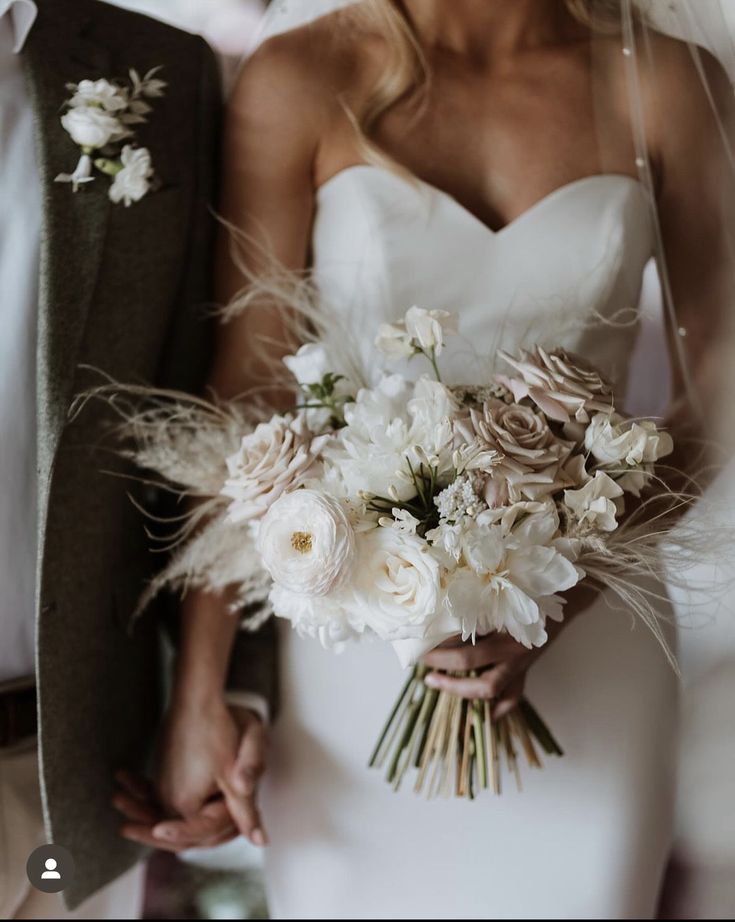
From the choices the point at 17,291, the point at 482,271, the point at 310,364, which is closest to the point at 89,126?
the point at 17,291

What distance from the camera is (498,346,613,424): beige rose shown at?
2.40 ft

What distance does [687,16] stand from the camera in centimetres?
86

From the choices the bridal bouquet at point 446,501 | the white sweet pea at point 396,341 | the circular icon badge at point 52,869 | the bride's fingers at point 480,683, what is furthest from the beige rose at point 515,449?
the circular icon badge at point 52,869

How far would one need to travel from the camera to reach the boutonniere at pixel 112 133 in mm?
856

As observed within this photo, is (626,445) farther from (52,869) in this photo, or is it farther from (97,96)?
(52,869)

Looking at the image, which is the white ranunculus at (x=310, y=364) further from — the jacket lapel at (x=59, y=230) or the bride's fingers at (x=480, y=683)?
the bride's fingers at (x=480, y=683)

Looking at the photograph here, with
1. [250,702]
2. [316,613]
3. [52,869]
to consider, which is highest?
[316,613]

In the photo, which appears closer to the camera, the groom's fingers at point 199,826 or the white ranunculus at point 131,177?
the white ranunculus at point 131,177

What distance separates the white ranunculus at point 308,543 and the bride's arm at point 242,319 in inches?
12.7

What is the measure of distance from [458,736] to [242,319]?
0.53 m

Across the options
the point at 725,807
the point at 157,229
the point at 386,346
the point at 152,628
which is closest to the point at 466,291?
the point at 386,346

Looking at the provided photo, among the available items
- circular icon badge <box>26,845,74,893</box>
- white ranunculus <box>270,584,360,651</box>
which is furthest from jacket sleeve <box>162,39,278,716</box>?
white ranunculus <box>270,584,360,651</box>

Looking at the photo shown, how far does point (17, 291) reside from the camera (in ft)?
2.87

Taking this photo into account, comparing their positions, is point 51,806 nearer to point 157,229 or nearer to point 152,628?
point 152,628
